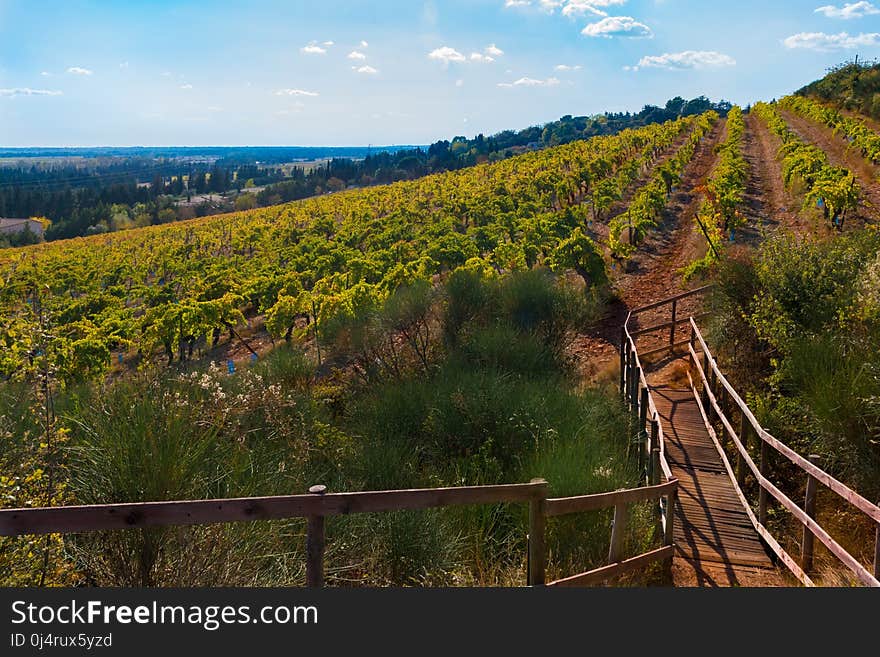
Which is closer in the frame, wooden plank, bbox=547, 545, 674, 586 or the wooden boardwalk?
wooden plank, bbox=547, 545, 674, 586

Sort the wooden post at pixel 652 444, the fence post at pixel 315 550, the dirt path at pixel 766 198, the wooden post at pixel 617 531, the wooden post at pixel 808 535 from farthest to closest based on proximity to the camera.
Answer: the dirt path at pixel 766 198 < the wooden post at pixel 652 444 < the wooden post at pixel 808 535 < the wooden post at pixel 617 531 < the fence post at pixel 315 550

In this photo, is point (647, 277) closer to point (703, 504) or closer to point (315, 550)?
point (703, 504)

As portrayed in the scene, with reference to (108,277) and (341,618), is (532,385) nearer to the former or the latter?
(341,618)

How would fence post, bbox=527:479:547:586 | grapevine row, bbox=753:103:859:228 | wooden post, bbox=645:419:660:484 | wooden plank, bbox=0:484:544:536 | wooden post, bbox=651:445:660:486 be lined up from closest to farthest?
wooden plank, bbox=0:484:544:536 → fence post, bbox=527:479:547:586 → wooden post, bbox=651:445:660:486 → wooden post, bbox=645:419:660:484 → grapevine row, bbox=753:103:859:228

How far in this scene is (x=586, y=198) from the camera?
39406 millimetres

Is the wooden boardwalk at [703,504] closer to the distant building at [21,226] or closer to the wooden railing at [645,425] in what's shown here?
the wooden railing at [645,425]

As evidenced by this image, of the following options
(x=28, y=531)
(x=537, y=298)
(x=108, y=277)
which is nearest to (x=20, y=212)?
(x=108, y=277)

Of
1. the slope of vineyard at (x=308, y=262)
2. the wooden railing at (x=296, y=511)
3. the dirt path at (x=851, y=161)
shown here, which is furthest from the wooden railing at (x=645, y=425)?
the dirt path at (x=851, y=161)

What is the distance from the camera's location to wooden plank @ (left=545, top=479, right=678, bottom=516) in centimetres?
418

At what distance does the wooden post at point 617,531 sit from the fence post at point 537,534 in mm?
1103

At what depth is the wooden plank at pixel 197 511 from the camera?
3.05m

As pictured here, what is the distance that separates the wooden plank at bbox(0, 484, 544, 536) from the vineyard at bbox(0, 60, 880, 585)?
123 cm

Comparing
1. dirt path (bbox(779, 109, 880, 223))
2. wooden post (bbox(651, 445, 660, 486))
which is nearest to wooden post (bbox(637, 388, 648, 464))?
wooden post (bbox(651, 445, 660, 486))

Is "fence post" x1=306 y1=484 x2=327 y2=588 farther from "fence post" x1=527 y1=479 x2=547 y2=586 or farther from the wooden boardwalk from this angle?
the wooden boardwalk
